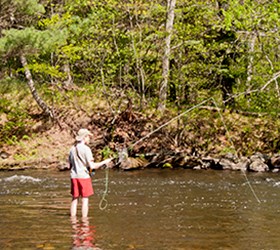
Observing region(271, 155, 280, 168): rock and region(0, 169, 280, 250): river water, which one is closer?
region(0, 169, 280, 250): river water

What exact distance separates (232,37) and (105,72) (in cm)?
520

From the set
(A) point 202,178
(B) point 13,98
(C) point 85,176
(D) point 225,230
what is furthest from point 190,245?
(B) point 13,98

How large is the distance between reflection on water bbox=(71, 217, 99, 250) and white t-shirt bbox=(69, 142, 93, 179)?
0.77 metres

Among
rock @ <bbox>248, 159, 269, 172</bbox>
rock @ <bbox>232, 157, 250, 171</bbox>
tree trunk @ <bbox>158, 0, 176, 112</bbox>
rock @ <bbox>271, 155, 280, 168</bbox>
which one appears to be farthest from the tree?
rock @ <bbox>271, 155, 280, 168</bbox>

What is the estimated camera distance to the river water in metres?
8.47

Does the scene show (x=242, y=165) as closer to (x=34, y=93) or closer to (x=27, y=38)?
(x=27, y=38)

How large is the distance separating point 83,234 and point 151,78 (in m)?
16.2

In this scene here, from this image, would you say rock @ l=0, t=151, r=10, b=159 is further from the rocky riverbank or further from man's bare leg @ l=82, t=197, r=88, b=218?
man's bare leg @ l=82, t=197, r=88, b=218

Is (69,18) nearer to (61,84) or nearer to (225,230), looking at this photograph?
(61,84)

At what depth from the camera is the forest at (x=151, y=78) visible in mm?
22844

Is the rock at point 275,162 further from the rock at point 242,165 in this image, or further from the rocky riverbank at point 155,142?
the rock at point 242,165

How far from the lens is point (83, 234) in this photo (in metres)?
8.92

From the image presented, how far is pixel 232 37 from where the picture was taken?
958 inches

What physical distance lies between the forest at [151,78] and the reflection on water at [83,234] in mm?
12018
